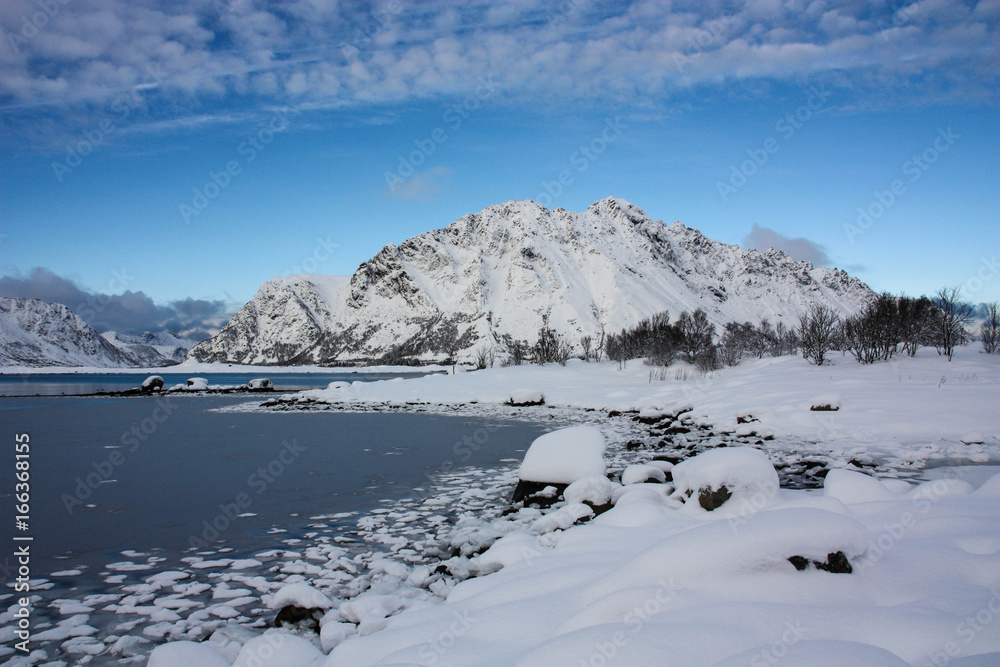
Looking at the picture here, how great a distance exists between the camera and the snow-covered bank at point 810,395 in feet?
53.9

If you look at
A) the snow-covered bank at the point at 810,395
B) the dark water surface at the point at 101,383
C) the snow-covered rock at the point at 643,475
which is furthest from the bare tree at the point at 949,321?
the dark water surface at the point at 101,383

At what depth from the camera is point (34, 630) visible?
5262 mm

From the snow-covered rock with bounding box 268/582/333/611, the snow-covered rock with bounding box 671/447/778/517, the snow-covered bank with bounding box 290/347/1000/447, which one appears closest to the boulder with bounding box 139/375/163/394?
the snow-covered bank with bounding box 290/347/1000/447

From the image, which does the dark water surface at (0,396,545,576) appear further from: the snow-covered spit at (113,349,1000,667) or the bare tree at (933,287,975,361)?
the bare tree at (933,287,975,361)

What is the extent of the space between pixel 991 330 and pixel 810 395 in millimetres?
29772

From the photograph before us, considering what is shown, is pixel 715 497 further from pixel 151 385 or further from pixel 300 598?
pixel 151 385

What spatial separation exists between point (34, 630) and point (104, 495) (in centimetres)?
666

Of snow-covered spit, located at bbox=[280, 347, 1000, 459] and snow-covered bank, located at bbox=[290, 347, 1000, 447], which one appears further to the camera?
snow-covered bank, located at bbox=[290, 347, 1000, 447]

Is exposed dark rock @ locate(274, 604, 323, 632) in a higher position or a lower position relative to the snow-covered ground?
lower

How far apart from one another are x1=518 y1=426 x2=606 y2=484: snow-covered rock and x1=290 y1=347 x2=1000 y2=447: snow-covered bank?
9839 millimetres

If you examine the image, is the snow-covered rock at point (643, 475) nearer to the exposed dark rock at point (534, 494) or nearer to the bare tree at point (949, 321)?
the exposed dark rock at point (534, 494)

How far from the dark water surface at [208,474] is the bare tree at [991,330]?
127 feet

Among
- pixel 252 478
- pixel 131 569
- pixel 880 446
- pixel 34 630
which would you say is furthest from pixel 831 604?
pixel 880 446

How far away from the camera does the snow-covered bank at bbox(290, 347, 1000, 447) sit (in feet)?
53.9
